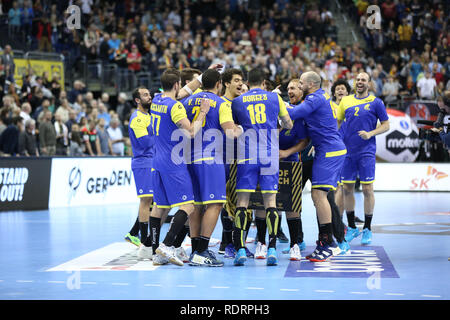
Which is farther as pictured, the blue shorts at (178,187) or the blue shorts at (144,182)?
the blue shorts at (144,182)

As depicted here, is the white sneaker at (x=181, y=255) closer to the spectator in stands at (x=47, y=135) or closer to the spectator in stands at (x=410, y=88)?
the spectator in stands at (x=47, y=135)

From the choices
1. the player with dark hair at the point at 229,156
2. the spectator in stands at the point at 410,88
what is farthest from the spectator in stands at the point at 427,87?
the player with dark hair at the point at 229,156

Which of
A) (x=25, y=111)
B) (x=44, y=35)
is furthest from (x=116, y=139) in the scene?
(x=44, y=35)

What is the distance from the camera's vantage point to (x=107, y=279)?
24.9 feet

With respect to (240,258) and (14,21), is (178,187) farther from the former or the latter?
(14,21)

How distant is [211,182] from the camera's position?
848cm

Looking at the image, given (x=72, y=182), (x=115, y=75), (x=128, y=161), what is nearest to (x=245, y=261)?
(x=72, y=182)

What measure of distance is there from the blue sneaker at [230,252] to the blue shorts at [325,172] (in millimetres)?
1375

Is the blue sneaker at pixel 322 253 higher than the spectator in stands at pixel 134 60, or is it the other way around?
the spectator in stands at pixel 134 60

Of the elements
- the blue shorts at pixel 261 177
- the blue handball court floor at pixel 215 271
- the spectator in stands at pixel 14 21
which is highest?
the spectator in stands at pixel 14 21

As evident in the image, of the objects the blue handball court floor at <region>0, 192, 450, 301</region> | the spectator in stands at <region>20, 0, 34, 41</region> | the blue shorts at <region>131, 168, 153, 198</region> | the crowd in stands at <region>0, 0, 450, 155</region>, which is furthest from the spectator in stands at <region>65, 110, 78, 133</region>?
the blue shorts at <region>131, 168, 153, 198</region>

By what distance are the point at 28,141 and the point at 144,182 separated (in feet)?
28.7

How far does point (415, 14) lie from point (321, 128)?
2184 centimetres

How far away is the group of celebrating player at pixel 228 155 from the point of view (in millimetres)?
8477
